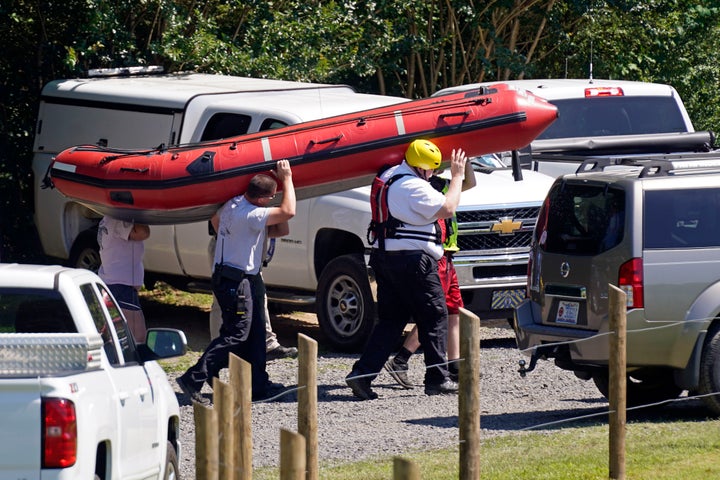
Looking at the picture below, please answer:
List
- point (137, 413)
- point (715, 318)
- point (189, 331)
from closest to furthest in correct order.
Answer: point (137, 413) < point (715, 318) < point (189, 331)

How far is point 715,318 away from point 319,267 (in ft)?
14.9

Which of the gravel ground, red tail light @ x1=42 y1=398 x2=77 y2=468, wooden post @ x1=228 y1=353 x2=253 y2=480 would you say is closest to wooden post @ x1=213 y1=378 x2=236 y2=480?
wooden post @ x1=228 y1=353 x2=253 y2=480

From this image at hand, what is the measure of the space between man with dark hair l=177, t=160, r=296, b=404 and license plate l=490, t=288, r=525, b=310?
2.60 meters

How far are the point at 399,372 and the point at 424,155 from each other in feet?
5.87

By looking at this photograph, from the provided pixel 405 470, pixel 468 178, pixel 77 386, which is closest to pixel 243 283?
pixel 468 178

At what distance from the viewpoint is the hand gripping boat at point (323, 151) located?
10.6 metres

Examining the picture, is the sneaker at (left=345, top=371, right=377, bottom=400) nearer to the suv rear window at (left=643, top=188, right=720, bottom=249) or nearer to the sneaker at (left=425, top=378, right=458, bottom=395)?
the sneaker at (left=425, top=378, right=458, bottom=395)

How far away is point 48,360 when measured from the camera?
4.85 metres

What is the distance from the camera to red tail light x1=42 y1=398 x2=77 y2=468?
15.6 ft

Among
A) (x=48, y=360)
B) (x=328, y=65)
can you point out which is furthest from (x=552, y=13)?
(x=48, y=360)

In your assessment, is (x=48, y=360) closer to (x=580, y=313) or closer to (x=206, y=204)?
(x=580, y=313)

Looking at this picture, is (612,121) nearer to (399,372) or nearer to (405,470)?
(399,372)

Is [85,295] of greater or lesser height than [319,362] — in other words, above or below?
above

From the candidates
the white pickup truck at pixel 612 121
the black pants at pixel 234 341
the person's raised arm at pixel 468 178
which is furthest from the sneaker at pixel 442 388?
the white pickup truck at pixel 612 121
